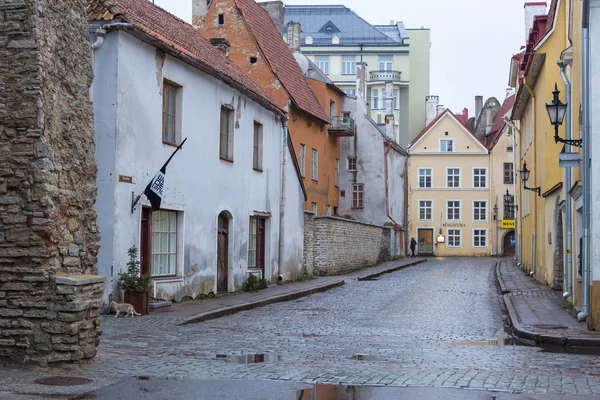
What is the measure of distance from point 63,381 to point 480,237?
58.6 metres

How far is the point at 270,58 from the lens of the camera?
33.1 metres

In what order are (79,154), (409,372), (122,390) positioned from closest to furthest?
(122,390) → (409,372) → (79,154)

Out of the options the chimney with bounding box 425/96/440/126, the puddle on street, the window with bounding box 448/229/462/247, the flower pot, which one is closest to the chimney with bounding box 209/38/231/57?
the flower pot

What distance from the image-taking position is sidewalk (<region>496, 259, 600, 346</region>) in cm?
1250


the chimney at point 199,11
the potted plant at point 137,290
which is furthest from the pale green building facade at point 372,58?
the potted plant at point 137,290

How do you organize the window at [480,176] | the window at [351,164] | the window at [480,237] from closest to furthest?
the window at [351,164] → the window at [480,176] → the window at [480,237]

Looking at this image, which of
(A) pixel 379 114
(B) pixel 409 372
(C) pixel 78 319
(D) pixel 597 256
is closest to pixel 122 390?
(C) pixel 78 319

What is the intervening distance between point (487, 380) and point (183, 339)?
530 centimetres

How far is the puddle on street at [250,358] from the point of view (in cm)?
1026

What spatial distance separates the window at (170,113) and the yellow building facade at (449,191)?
4635 centimetres

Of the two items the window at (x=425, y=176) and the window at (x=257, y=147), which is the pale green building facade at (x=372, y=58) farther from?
the window at (x=257, y=147)

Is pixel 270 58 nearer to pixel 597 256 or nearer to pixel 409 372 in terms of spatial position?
pixel 597 256

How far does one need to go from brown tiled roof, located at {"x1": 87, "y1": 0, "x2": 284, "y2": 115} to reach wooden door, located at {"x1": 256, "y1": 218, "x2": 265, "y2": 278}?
354 centimetres

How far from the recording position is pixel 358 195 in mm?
47500
